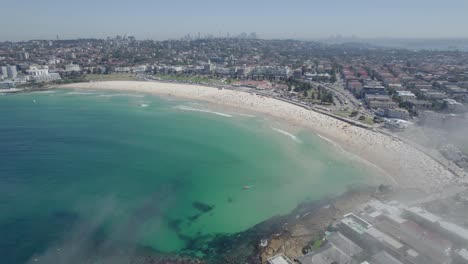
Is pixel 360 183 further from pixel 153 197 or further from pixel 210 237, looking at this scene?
pixel 153 197

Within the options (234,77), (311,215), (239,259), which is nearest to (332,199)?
(311,215)

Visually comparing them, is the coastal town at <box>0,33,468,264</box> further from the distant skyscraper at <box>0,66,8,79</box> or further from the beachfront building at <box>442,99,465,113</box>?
the distant skyscraper at <box>0,66,8,79</box>

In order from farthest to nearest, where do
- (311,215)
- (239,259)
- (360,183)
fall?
(360,183) < (311,215) < (239,259)

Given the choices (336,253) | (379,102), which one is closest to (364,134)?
(379,102)

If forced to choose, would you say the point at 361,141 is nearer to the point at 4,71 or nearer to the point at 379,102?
the point at 379,102

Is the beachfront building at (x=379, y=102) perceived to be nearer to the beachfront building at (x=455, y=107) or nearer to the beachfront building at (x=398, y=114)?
the beachfront building at (x=398, y=114)
